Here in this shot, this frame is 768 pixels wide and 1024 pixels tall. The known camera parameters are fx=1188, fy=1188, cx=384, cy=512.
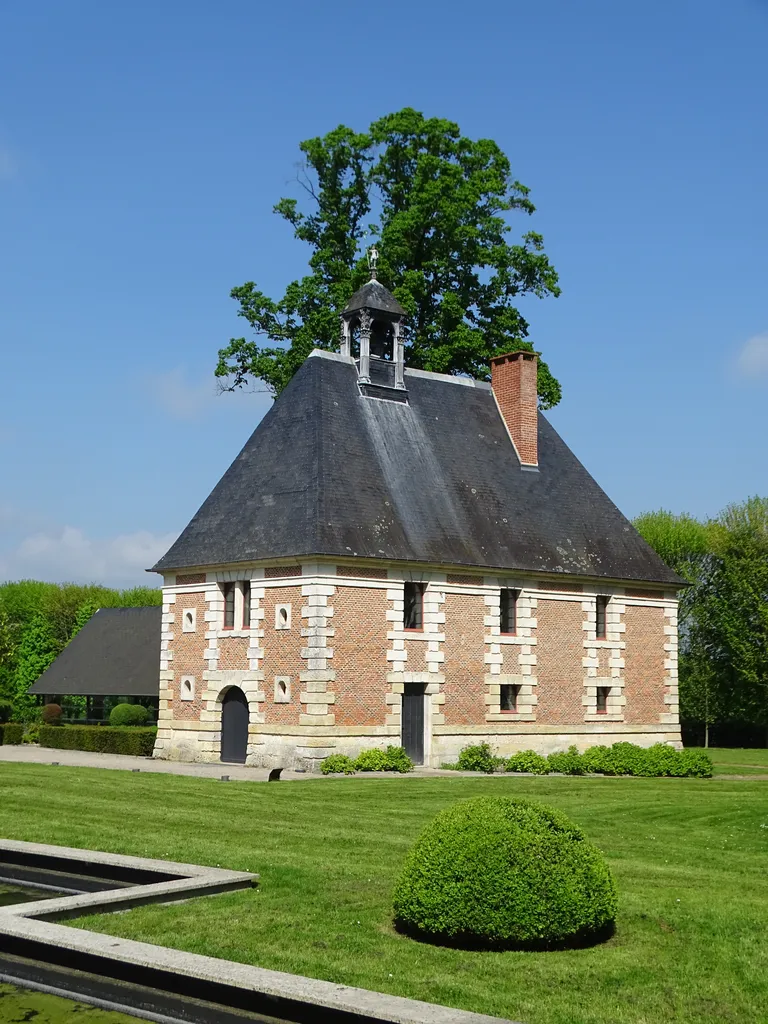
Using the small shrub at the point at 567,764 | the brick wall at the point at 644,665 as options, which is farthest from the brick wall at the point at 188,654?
the brick wall at the point at 644,665

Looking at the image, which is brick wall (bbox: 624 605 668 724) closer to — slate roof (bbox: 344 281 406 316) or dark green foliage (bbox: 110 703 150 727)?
slate roof (bbox: 344 281 406 316)

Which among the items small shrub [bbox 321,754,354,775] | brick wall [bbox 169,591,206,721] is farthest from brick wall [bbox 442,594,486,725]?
brick wall [bbox 169,591,206,721]

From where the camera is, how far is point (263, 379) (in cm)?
4084

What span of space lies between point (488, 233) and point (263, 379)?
30.0 feet

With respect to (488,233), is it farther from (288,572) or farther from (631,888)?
(631,888)

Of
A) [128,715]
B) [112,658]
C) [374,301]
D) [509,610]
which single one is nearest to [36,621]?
[112,658]

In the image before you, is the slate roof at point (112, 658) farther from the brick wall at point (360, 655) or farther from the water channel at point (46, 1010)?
the water channel at point (46, 1010)

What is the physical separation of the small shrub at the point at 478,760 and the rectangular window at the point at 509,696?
6.92 ft

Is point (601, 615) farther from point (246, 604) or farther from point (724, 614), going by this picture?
point (724, 614)

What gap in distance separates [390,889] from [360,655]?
1754 centimetres

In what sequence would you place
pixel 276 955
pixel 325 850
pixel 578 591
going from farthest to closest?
pixel 578 591
pixel 325 850
pixel 276 955

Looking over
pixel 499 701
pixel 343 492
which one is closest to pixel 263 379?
pixel 343 492

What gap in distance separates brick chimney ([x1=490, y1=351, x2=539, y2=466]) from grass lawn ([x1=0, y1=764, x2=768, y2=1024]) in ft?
49.6

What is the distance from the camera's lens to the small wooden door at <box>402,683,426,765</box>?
97.0 ft
